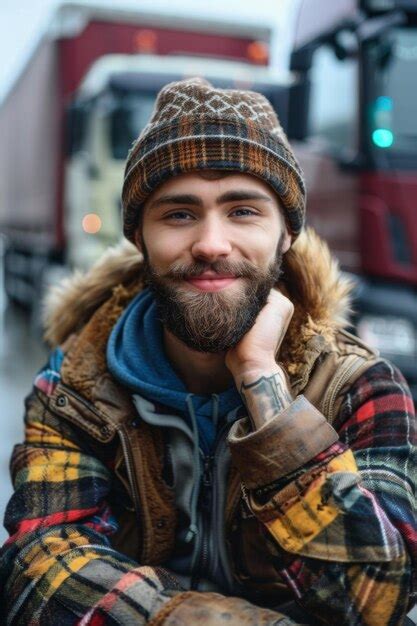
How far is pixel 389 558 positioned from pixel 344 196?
5.22 metres

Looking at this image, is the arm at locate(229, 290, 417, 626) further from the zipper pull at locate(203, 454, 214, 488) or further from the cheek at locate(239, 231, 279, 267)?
the cheek at locate(239, 231, 279, 267)

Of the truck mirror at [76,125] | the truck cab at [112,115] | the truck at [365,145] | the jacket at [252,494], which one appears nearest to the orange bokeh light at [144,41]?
the truck cab at [112,115]

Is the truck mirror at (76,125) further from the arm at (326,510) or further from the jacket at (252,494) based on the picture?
the arm at (326,510)

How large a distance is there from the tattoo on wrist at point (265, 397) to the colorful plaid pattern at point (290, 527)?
160mm

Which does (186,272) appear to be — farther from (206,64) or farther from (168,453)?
(206,64)

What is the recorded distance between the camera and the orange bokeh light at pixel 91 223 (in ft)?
36.6

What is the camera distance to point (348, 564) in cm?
205

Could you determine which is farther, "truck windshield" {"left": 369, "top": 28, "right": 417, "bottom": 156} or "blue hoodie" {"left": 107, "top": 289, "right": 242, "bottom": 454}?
"truck windshield" {"left": 369, "top": 28, "right": 417, "bottom": 156}

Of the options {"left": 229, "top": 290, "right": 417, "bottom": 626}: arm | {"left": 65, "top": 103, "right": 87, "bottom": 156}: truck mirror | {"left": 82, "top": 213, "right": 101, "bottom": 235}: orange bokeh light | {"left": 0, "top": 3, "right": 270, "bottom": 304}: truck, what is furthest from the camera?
{"left": 0, "top": 3, "right": 270, "bottom": 304}: truck

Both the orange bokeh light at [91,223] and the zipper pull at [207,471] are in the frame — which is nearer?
the zipper pull at [207,471]

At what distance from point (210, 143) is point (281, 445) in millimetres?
771

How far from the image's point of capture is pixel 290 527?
2100mm

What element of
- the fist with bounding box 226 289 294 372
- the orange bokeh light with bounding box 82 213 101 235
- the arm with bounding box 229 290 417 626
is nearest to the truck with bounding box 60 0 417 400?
the orange bokeh light with bounding box 82 213 101 235

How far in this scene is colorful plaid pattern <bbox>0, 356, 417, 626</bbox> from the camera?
6.75 feet
